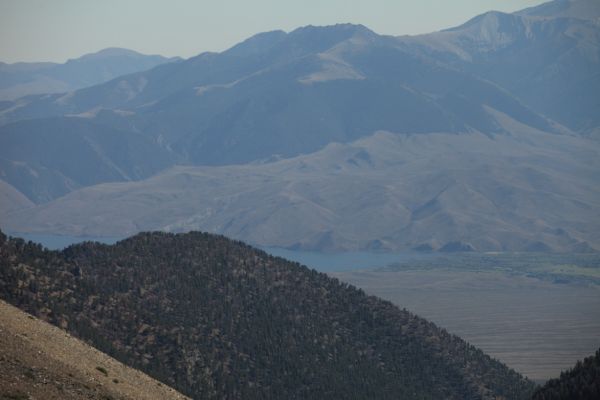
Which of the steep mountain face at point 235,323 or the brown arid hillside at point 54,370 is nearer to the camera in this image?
the brown arid hillside at point 54,370

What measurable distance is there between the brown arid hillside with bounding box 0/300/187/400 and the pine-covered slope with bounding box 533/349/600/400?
24816mm

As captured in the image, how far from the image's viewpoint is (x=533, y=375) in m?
170

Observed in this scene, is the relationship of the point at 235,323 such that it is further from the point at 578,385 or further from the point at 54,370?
the point at 54,370

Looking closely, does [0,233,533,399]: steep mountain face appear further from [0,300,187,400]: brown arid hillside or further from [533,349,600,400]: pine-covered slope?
[533,349,600,400]: pine-covered slope

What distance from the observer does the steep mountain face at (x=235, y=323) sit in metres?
96.4

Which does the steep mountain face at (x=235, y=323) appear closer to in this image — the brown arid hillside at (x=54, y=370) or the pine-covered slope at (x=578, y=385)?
the brown arid hillside at (x=54, y=370)

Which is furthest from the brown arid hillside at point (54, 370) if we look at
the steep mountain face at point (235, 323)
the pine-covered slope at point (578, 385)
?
the pine-covered slope at point (578, 385)

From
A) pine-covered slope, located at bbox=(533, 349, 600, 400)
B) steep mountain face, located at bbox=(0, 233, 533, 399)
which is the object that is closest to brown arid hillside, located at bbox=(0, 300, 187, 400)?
steep mountain face, located at bbox=(0, 233, 533, 399)

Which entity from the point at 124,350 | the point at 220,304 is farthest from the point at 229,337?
the point at 124,350

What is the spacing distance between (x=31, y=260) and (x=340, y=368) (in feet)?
101

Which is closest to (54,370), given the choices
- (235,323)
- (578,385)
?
(578,385)

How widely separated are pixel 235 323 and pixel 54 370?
5474 cm

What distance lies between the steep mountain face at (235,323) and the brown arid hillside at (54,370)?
22.0 metres

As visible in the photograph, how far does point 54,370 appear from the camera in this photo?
57.4 metres
